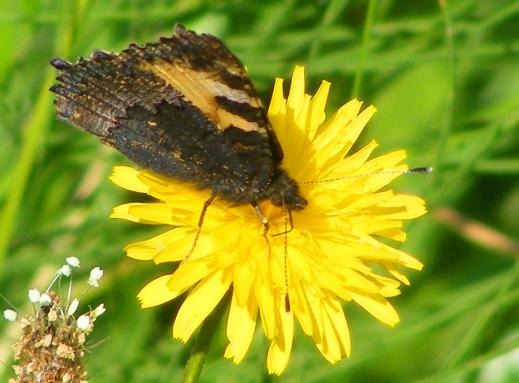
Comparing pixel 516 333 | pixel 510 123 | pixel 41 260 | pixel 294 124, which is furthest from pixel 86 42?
pixel 516 333

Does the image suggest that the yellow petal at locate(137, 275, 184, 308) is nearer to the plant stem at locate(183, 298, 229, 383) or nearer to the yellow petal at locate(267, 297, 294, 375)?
the plant stem at locate(183, 298, 229, 383)

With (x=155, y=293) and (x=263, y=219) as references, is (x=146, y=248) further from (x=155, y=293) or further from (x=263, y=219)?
(x=263, y=219)

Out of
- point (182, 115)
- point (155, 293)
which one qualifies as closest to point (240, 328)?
point (155, 293)

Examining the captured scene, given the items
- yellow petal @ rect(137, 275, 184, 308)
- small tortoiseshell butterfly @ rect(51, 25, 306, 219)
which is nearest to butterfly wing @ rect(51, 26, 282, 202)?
small tortoiseshell butterfly @ rect(51, 25, 306, 219)

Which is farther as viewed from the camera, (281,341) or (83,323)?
(281,341)

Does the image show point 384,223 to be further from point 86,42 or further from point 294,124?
point 86,42

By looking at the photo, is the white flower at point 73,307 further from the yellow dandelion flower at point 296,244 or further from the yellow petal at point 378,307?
the yellow petal at point 378,307
